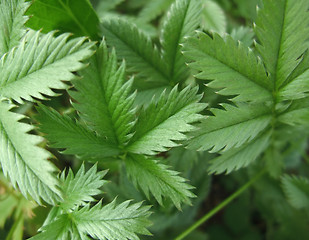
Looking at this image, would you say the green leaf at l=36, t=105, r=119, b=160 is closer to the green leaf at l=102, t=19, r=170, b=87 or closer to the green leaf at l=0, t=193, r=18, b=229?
the green leaf at l=102, t=19, r=170, b=87

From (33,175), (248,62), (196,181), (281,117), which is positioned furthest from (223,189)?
(33,175)

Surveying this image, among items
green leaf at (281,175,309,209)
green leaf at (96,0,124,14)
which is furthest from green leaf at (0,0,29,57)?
green leaf at (281,175,309,209)

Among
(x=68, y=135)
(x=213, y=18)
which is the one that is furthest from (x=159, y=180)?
(x=213, y=18)

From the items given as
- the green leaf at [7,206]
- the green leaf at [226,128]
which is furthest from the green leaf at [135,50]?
the green leaf at [7,206]

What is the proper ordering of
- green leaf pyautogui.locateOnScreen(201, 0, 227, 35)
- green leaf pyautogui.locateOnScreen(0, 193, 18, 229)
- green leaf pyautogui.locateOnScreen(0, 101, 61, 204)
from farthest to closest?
green leaf pyautogui.locateOnScreen(201, 0, 227, 35), green leaf pyautogui.locateOnScreen(0, 193, 18, 229), green leaf pyautogui.locateOnScreen(0, 101, 61, 204)

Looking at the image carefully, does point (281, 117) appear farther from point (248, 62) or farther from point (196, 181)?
point (196, 181)

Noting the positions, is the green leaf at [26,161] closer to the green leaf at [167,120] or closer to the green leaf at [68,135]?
the green leaf at [68,135]

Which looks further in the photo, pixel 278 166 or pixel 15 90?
pixel 278 166
